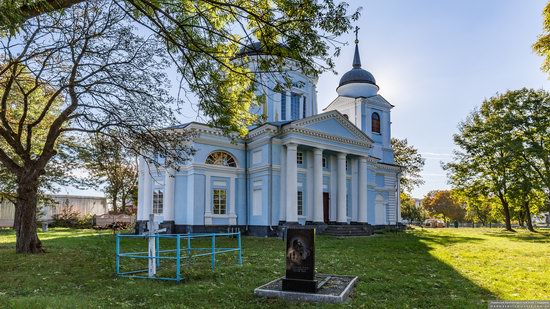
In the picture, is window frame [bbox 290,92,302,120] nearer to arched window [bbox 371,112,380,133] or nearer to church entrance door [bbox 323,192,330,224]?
church entrance door [bbox 323,192,330,224]

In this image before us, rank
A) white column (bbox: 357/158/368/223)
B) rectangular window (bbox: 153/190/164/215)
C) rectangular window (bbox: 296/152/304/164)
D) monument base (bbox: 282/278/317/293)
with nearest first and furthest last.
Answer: monument base (bbox: 282/278/317/293) → rectangular window (bbox: 153/190/164/215) → rectangular window (bbox: 296/152/304/164) → white column (bbox: 357/158/368/223)

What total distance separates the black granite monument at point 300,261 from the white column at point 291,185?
53.1ft

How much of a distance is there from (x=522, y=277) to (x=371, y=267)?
11.5 ft

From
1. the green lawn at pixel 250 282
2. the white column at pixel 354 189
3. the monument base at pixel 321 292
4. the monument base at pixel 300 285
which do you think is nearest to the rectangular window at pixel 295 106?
the white column at pixel 354 189

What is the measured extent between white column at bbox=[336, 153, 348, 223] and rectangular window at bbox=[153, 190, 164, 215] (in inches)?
459

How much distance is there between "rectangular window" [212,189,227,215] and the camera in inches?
959

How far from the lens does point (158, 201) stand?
25.6 meters

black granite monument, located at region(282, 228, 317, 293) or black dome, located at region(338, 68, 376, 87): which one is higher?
black dome, located at region(338, 68, 376, 87)

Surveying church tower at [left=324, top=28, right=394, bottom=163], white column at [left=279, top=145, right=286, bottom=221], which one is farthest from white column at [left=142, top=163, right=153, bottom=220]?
church tower at [left=324, top=28, right=394, bottom=163]

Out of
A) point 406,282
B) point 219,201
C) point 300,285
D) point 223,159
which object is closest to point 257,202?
point 219,201

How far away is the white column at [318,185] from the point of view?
2523cm

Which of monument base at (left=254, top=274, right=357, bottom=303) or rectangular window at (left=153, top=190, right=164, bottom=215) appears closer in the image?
monument base at (left=254, top=274, right=357, bottom=303)

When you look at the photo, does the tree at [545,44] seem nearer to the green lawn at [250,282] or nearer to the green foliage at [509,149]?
the green lawn at [250,282]

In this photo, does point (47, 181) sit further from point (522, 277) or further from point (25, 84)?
point (522, 277)
